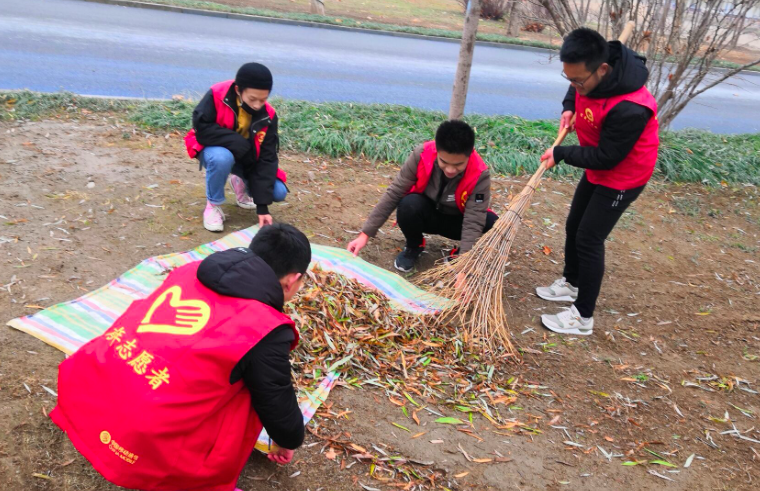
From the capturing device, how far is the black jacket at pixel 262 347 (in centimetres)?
167

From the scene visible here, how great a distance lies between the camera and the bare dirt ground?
2297 mm

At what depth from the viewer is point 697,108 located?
457 inches

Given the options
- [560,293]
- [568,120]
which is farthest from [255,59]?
[560,293]

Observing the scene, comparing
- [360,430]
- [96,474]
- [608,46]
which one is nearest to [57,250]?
[96,474]

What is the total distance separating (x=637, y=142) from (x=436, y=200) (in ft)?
3.89

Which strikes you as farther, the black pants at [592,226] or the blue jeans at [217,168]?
the blue jeans at [217,168]

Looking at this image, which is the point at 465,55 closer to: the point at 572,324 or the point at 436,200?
the point at 436,200

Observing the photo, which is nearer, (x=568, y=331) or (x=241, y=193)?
(x=568, y=331)

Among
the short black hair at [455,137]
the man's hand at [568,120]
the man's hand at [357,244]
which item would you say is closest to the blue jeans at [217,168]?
the man's hand at [357,244]

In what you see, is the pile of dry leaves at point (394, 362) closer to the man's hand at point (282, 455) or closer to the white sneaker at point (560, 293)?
→ the man's hand at point (282, 455)

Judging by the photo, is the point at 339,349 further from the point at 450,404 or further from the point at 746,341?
the point at 746,341

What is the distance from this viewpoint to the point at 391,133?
5828 mm

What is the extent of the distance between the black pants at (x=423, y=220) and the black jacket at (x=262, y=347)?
1.90 m

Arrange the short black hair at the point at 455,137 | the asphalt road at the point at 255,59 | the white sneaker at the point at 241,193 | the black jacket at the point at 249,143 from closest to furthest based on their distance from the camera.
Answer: the short black hair at the point at 455,137 → the black jacket at the point at 249,143 → the white sneaker at the point at 241,193 → the asphalt road at the point at 255,59
